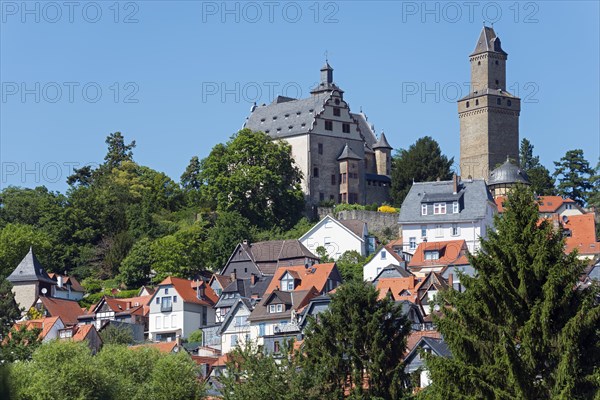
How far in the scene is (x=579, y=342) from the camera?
91.5 ft

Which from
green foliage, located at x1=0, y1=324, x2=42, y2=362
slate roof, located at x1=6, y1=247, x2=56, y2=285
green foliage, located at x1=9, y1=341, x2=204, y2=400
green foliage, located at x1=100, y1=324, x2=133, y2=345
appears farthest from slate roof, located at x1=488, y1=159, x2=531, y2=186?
green foliage, located at x1=9, y1=341, x2=204, y2=400

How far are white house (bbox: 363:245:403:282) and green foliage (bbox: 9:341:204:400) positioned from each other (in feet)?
100

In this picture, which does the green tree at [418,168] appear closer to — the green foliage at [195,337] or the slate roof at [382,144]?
the slate roof at [382,144]

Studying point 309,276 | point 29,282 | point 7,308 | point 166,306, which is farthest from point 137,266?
point 309,276

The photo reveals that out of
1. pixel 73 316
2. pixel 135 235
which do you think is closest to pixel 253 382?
pixel 73 316

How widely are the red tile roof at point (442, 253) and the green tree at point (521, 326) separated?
57.3m

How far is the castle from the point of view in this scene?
351ft

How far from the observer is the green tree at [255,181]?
102m

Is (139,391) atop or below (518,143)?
below

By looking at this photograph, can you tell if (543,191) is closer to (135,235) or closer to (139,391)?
(135,235)

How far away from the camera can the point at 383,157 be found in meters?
115

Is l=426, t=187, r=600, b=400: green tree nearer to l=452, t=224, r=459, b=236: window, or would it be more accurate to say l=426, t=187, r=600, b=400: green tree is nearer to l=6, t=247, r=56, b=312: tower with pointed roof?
l=6, t=247, r=56, b=312: tower with pointed roof

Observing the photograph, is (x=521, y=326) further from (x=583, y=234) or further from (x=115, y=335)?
(x=583, y=234)

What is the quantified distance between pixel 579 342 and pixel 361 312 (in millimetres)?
17863
